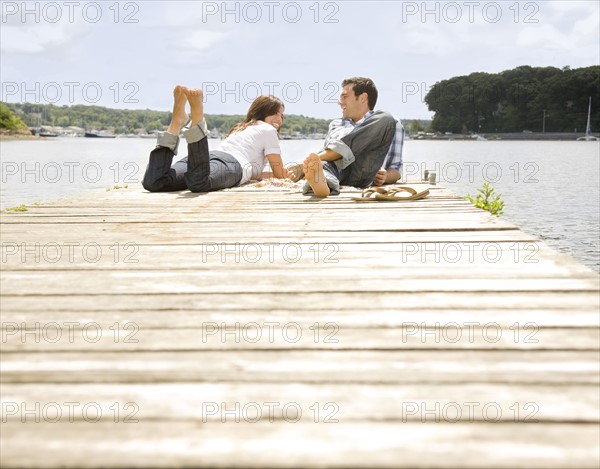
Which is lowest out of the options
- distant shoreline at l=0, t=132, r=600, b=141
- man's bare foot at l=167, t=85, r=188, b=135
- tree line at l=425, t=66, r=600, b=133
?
man's bare foot at l=167, t=85, r=188, b=135

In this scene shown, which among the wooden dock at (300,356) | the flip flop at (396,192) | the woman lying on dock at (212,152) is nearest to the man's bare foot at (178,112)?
the woman lying on dock at (212,152)

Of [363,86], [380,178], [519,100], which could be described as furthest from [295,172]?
[519,100]

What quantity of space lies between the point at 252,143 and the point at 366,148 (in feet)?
5.05

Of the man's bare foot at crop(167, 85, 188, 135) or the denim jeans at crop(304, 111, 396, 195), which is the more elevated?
the man's bare foot at crop(167, 85, 188, 135)

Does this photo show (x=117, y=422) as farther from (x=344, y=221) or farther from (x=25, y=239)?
(x=344, y=221)

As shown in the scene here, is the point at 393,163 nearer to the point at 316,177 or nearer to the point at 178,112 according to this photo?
the point at 316,177

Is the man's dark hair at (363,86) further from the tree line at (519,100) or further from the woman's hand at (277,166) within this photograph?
the tree line at (519,100)

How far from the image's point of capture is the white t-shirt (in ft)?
26.0

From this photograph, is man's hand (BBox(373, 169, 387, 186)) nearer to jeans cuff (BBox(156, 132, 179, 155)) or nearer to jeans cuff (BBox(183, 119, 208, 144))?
jeans cuff (BBox(183, 119, 208, 144))

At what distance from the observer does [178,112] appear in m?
6.73

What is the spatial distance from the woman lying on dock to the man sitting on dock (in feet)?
2.69

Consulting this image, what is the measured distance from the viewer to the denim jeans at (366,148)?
6988 millimetres

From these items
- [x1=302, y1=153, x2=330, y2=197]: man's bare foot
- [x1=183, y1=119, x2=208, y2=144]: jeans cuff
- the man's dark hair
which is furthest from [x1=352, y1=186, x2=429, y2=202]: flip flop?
[x1=183, y1=119, x2=208, y2=144]: jeans cuff

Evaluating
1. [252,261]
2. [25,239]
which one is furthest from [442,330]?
[25,239]
